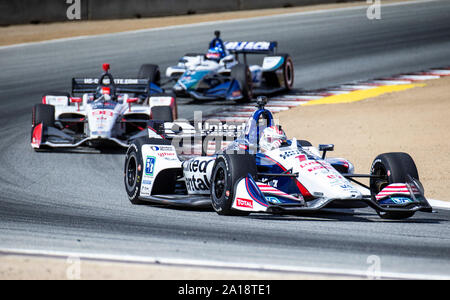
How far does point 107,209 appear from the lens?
10.7 m

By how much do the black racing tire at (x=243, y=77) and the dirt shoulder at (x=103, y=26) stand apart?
11399 mm

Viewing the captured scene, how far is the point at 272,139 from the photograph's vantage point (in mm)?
10344

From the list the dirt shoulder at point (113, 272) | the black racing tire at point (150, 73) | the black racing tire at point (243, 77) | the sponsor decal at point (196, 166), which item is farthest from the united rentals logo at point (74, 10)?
the dirt shoulder at point (113, 272)

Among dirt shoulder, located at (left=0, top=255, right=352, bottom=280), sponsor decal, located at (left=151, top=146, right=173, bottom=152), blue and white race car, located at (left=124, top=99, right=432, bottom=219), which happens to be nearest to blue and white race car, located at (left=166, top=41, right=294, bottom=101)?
sponsor decal, located at (left=151, top=146, right=173, bottom=152)

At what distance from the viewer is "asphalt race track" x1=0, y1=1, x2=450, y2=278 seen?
798cm

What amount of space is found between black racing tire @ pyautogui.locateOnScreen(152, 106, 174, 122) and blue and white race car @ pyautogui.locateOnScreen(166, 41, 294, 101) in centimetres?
459

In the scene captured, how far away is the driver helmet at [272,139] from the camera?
1027cm

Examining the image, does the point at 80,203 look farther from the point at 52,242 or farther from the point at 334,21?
the point at 334,21

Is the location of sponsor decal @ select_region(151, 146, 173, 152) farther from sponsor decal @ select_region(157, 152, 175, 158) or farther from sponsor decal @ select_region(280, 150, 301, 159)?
sponsor decal @ select_region(280, 150, 301, 159)

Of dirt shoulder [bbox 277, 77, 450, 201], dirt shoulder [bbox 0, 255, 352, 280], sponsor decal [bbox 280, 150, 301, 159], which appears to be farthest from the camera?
dirt shoulder [bbox 277, 77, 450, 201]

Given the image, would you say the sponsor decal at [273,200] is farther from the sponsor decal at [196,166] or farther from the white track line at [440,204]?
the white track line at [440,204]

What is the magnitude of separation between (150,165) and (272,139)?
1.78 meters

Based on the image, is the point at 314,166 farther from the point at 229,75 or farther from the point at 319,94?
the point at 319,94

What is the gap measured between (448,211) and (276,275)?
170 inches
